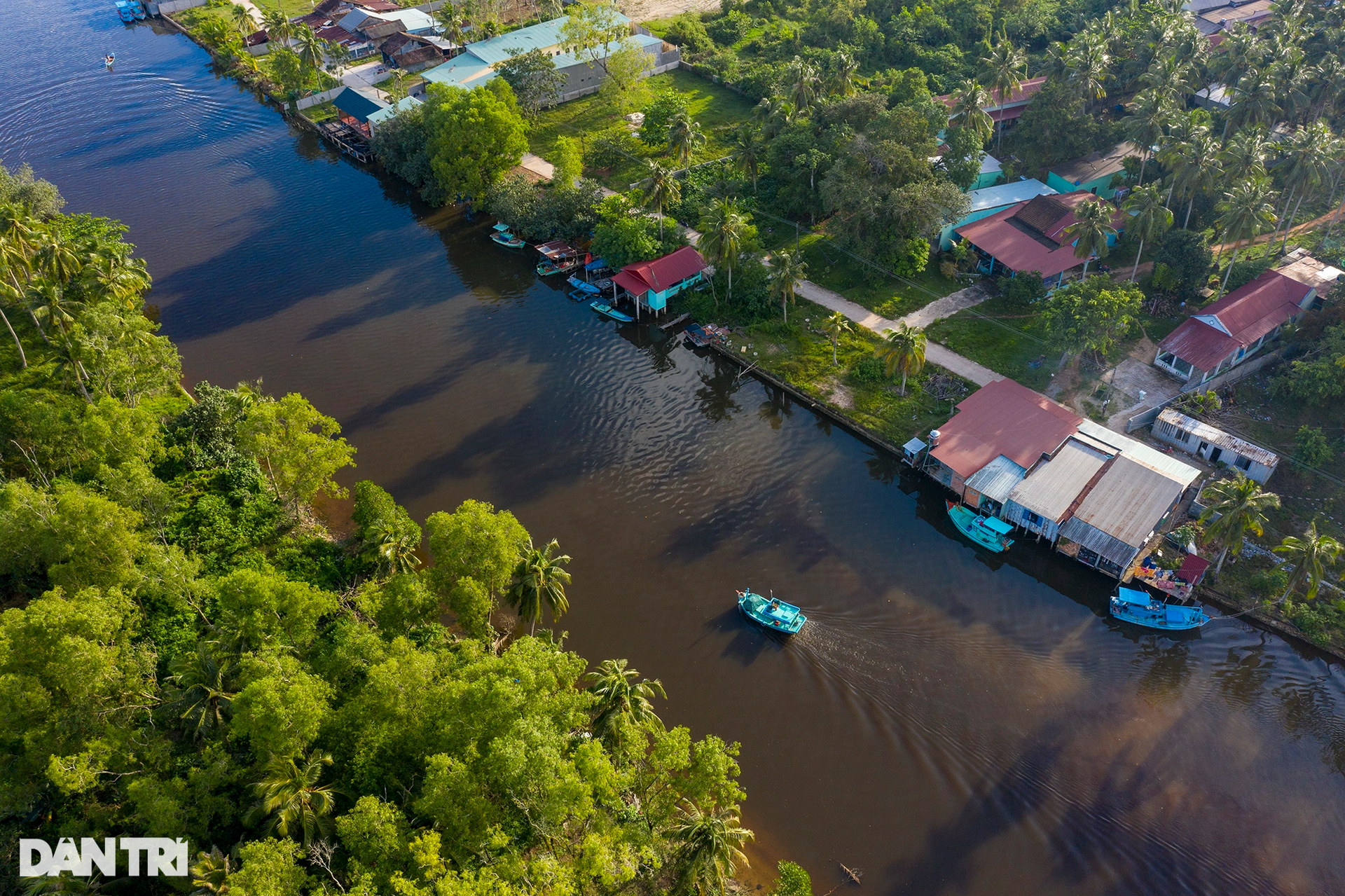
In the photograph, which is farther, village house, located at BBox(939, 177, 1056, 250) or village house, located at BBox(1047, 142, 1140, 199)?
village house, located at BBox(1047, 142, 1140, 199)

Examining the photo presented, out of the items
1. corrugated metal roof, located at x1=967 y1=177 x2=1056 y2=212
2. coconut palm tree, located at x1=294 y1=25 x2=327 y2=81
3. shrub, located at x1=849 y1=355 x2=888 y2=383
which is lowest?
shrub, located at x1=849 y1=355 x2=888 y2=383

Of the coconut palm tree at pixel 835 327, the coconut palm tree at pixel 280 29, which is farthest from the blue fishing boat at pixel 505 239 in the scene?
the coconut palm tree at pixel 280 29

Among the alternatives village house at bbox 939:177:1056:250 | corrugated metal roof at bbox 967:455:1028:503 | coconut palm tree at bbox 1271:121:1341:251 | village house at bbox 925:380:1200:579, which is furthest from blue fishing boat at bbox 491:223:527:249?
coconut palm tree at bbox 1271:121:1341:251

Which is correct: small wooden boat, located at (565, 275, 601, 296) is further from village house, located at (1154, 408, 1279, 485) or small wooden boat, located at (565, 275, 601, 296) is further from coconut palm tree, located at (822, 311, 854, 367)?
village house, located at (1154, 408, 1279, 485)

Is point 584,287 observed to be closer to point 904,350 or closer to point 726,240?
point 726,240

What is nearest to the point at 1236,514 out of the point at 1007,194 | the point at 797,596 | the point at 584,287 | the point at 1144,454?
the point at 1144,454
